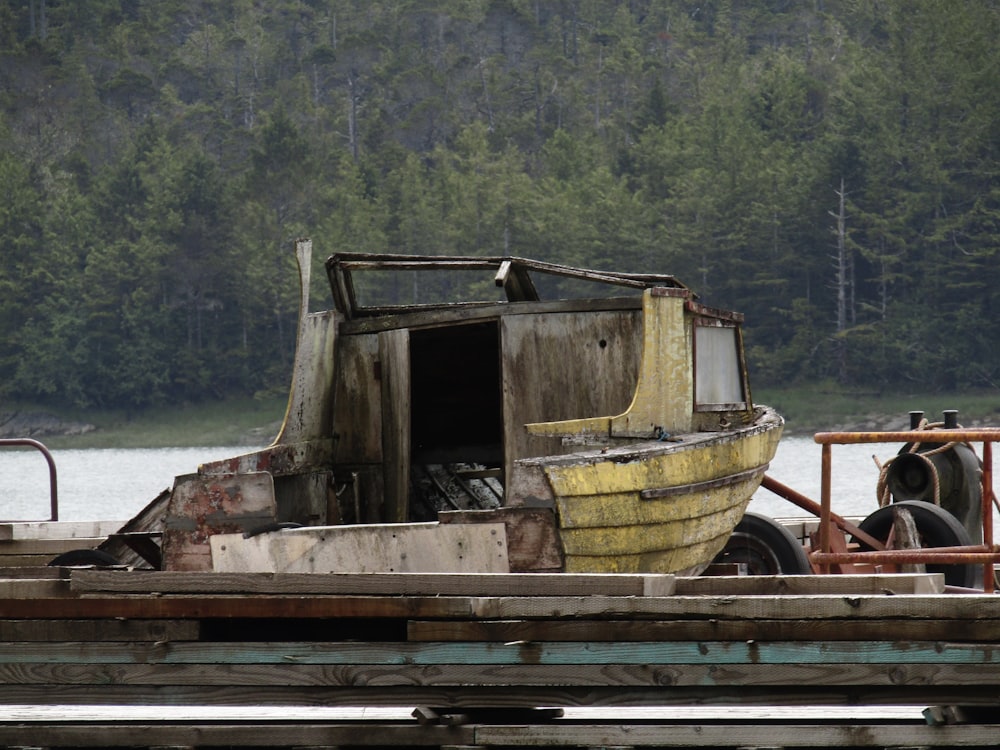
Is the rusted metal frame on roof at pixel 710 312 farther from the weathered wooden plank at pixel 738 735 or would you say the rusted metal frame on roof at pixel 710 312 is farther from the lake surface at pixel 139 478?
the lake surface at pixel 139 478

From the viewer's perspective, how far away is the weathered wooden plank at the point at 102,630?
248 inches

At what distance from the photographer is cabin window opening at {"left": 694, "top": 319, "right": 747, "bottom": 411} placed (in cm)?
898

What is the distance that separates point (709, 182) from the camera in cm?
8119

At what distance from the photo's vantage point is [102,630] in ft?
20.7

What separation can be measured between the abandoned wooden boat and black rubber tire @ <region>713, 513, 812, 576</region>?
64 centimetres

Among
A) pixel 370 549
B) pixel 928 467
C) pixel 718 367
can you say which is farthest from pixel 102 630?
pixel 928 467

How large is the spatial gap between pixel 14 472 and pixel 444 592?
55.7 metres

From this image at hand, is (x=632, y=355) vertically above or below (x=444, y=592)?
above

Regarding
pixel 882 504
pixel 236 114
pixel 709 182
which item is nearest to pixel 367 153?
pixel 236 114

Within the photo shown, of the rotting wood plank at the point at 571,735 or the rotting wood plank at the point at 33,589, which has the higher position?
the rotting wood plank at the point at 33,589

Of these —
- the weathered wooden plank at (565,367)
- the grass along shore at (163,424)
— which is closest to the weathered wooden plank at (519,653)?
the weathered wooden plank at (565,367)

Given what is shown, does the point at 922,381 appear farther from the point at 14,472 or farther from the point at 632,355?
the point at 632,355

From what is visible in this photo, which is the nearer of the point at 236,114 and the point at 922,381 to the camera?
the point at 922,381

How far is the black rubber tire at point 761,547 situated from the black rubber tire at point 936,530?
862 mm
